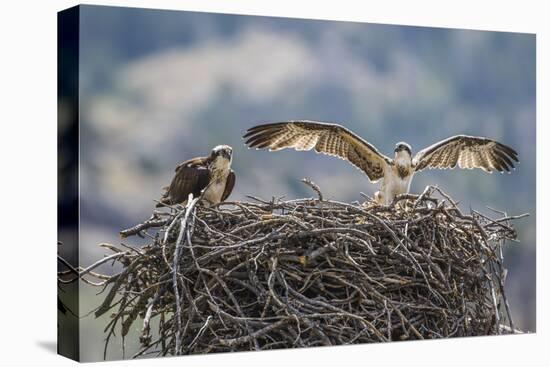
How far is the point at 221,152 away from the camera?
354 inches

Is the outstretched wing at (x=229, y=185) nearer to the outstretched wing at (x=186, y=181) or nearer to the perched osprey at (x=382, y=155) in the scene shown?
the outstretched wing at (x=186, y=181)

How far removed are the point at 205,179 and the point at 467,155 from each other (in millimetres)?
2514

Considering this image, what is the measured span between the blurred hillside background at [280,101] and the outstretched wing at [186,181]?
2.7 inches

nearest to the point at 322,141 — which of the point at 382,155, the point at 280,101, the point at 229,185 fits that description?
the point at 280,101

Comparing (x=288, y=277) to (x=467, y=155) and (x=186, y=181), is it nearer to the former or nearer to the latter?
(x=186, y=181)

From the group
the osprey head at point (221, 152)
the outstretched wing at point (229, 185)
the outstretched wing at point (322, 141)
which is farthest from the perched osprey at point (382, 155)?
the outstretched wing at point (229, 185)

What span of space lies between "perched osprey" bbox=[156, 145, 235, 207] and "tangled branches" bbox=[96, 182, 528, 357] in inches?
5.1

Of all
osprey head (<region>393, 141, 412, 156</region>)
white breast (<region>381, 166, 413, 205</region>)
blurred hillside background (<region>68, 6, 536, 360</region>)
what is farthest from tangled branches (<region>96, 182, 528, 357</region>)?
osprey head (<region>393, 141, 412, 156</region>)

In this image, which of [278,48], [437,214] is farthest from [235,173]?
[437,214]

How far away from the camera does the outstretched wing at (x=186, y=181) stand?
347 inches

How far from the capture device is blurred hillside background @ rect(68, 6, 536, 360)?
27.9 feet

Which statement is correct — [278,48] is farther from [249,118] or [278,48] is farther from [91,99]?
[91,99]

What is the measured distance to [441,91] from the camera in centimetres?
1006

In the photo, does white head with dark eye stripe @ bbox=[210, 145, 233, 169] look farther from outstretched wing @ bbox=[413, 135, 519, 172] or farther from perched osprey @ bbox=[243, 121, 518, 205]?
outstretched wing @ bbox=[413, 135, 519, 172]
